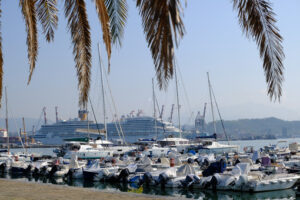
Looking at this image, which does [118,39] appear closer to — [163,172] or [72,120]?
[163,172]

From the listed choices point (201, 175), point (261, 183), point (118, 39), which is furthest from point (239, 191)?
point (118, 39)

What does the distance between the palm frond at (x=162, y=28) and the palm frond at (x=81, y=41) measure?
1.67 metres

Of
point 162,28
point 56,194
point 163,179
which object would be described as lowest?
point 163,179

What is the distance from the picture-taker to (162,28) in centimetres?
415

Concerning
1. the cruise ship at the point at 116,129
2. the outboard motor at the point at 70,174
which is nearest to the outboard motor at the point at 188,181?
the outboard motor at the point at 70,174

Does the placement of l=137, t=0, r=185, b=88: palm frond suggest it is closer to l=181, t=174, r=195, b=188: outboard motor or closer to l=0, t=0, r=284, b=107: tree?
l=0, t=0, r=284, b=107: tree

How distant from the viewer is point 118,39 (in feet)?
18.5

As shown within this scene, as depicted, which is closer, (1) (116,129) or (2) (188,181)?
(2) (188,181)

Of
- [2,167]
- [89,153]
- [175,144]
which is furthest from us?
[175,144]

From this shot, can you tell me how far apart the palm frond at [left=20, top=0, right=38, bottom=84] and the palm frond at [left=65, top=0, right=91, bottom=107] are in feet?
2.37

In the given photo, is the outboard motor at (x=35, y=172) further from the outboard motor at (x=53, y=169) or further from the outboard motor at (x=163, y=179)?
the outboard motor at (x=163, y=179)

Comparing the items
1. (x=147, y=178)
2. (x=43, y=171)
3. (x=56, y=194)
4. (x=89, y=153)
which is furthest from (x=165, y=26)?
(x=89, y=153)

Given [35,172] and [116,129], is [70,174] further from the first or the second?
[116,129]

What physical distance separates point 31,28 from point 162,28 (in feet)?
10.3
